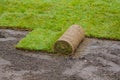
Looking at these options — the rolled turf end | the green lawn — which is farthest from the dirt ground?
the green lawn

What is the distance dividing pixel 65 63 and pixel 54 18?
14.1 feet

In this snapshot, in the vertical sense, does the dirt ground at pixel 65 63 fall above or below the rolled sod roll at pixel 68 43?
below

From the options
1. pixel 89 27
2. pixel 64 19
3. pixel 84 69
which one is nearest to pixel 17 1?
pixel 64 19

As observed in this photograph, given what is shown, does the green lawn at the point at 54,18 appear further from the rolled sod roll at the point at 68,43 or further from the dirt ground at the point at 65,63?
the dirt ground at the point at 65,63

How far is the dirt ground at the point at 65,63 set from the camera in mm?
9541

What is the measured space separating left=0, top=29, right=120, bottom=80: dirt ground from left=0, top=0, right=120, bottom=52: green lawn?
54cm

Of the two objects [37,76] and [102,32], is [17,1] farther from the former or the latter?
[37,76]

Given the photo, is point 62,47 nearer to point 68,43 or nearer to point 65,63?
point 68,43

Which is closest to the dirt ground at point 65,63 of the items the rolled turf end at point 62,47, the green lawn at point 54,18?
the rolled turf end at point 62,47

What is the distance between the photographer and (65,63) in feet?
33.8

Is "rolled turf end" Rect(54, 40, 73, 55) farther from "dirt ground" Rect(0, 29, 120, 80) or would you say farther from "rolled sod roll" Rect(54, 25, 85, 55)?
"dirt ground" Rect(0, 29, 120, 80)

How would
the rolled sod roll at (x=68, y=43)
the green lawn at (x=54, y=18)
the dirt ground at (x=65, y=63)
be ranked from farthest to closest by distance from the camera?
the green lawn at (x=54, y=18) → the rolled sod roll at (x=68, y=43) → the dirt ground at (x=65, y=63)

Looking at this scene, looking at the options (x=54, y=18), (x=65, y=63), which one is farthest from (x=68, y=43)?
(x=54, y=18)

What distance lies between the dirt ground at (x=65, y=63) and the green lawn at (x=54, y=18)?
0.54 metres
